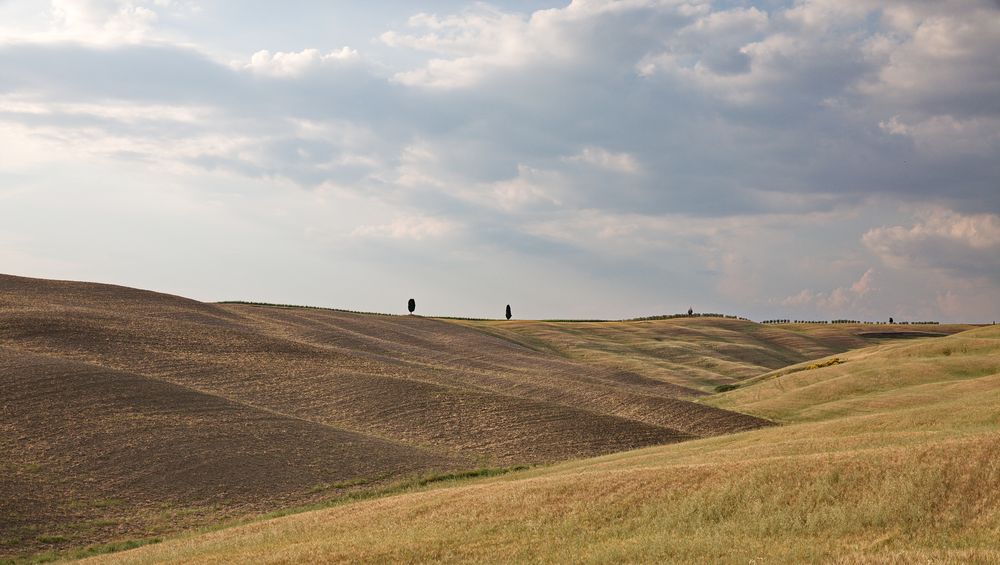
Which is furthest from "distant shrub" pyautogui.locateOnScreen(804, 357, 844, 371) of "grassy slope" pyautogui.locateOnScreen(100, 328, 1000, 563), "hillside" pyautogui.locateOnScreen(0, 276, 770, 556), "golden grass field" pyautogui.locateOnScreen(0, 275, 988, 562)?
"grassy slope" pyautogui.locateOnScreen(100, 328, 1000, 563)

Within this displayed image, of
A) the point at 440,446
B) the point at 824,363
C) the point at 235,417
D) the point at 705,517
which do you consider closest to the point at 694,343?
the point at 824,363

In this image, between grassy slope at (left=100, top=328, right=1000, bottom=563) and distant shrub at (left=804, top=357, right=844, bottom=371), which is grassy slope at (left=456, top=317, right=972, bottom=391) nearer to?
distant shrub at (left=804, top=357, right=844, bottom=371)

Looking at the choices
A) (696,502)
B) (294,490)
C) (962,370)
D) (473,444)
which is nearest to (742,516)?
(696,502)

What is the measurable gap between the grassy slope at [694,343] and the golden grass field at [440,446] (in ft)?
10.4

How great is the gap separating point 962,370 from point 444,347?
40.0 metres

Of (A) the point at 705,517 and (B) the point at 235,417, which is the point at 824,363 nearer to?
(B) the point at 235,417

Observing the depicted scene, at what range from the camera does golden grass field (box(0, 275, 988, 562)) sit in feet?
55.2

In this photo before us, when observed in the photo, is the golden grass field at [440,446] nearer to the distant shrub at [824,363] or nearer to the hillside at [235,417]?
the hillside at [235,417]

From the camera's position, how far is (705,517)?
1747 cm

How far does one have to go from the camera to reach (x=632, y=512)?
1838 centimetres

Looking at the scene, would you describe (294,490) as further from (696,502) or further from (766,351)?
(766,351)

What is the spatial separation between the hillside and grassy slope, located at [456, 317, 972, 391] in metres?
12.9

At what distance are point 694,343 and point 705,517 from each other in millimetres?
83350

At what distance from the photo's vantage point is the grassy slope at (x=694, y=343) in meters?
78.8
